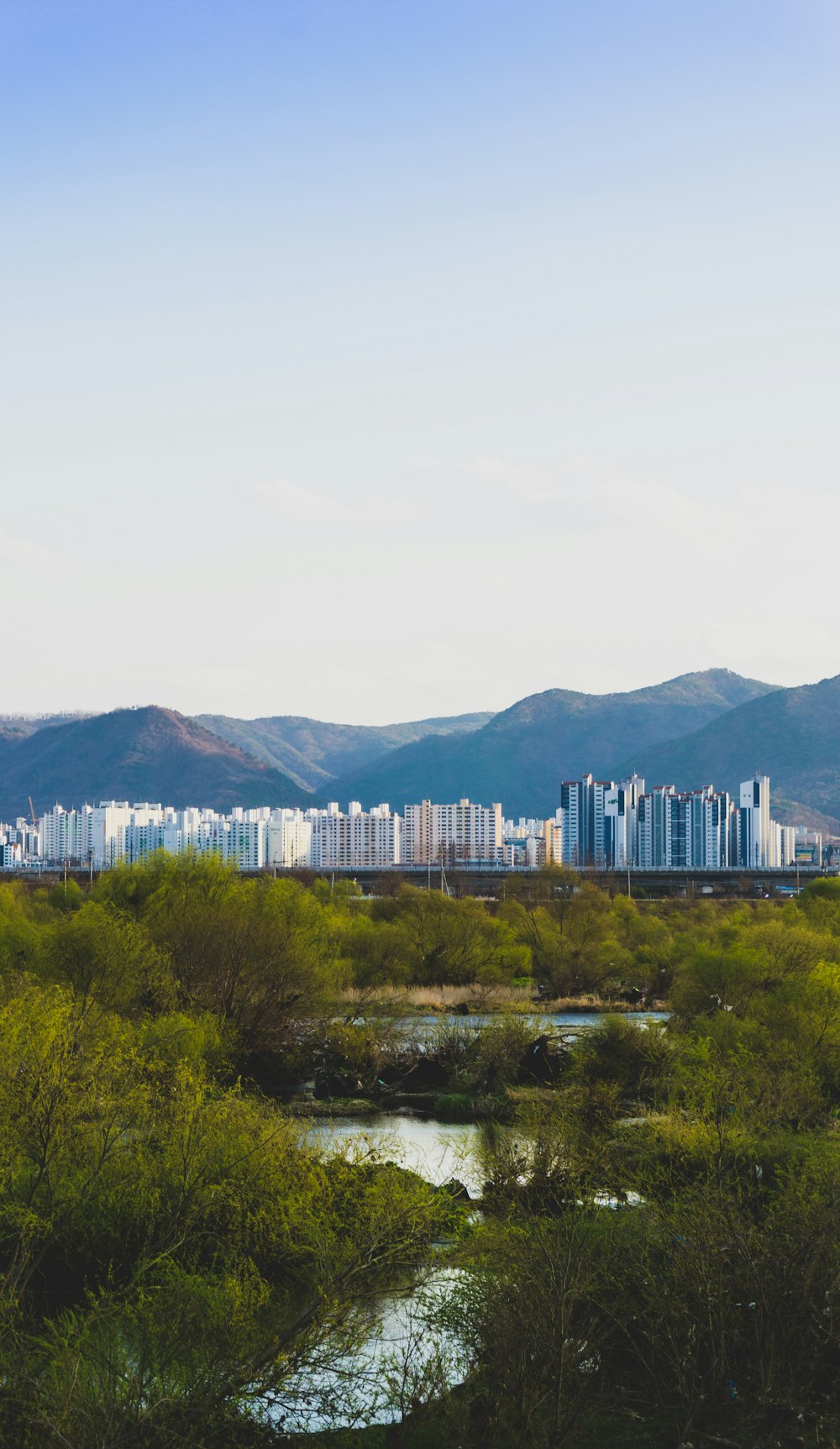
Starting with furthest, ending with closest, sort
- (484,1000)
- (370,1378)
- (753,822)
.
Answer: (753,822), (484,1000), (370,1378)

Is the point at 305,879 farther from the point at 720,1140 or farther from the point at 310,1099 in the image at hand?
the point at 720,1140

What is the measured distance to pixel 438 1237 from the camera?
68.2ft

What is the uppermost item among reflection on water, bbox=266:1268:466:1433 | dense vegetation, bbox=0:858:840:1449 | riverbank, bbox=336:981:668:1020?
dense vegetation, bbox=0:858:840:1449

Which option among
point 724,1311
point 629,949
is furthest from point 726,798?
point 724,1311

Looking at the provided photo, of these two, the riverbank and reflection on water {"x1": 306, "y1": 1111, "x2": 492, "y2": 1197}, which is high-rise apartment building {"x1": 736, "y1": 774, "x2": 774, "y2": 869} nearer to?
the riverbank

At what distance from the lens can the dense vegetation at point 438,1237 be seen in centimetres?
1345

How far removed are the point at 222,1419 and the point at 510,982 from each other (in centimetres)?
4687

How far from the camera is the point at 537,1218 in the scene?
1659 cm

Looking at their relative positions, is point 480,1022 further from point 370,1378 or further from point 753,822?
point 753,822

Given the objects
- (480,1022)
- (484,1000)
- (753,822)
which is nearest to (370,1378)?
(480,1022)

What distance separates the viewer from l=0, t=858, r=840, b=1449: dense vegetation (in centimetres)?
1345

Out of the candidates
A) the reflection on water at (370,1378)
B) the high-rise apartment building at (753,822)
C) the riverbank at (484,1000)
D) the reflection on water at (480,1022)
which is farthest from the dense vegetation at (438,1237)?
the high-rise apartment building at (753,822)

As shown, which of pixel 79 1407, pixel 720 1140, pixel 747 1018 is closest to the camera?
pixel 79 1407

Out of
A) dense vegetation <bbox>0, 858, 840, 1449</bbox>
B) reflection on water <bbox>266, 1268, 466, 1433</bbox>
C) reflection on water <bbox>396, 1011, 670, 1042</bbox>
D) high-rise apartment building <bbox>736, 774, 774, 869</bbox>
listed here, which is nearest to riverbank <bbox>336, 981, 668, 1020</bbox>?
reflection on water <bbox>396, 1011, 670, 1042</bbox>
